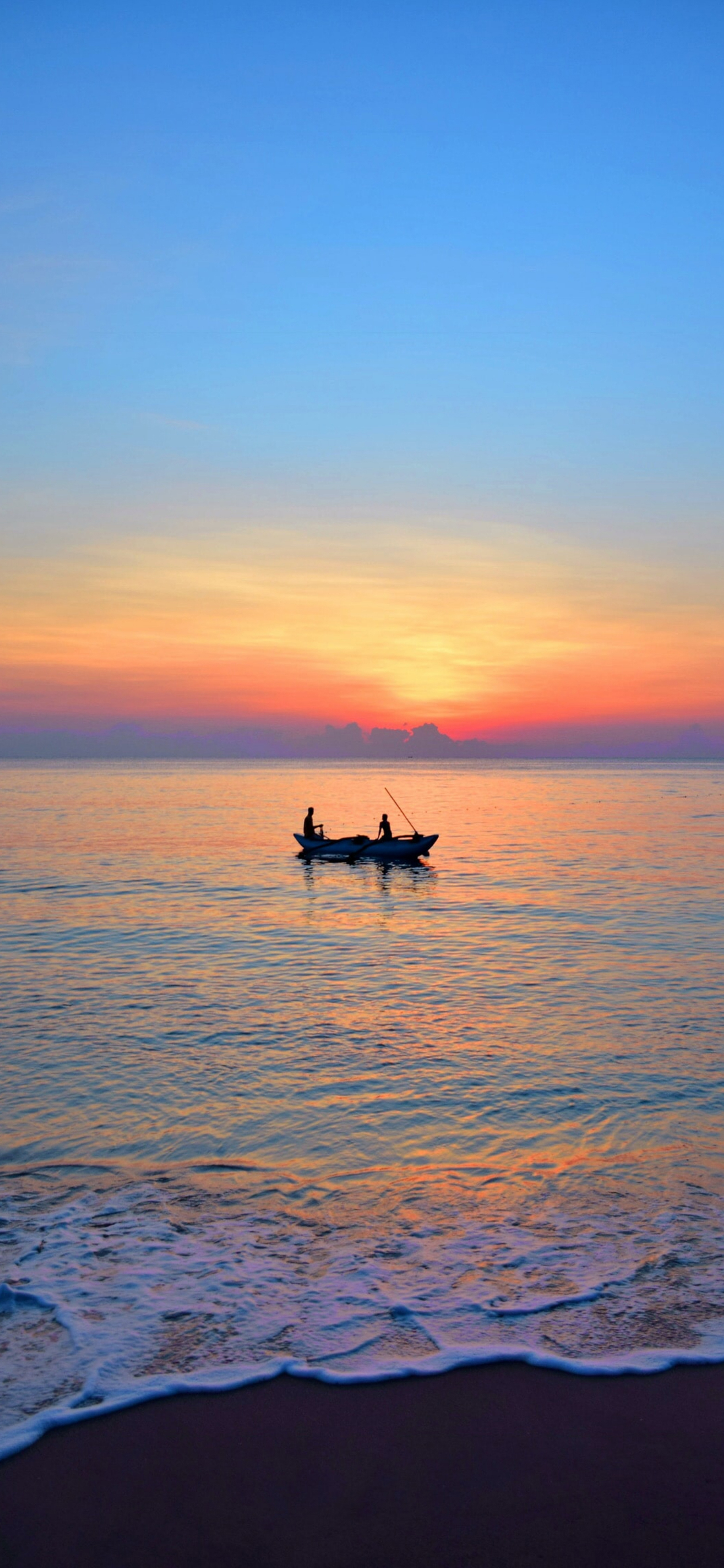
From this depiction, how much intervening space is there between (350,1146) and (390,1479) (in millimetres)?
5207

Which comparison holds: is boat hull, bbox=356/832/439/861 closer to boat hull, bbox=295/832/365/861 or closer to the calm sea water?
boat hull, bbox=295/832/365/861

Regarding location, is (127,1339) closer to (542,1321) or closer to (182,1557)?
(182,1557)

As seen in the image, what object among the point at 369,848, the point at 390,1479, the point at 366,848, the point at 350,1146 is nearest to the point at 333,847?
the point at 366,848

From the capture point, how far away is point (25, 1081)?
1191 centimetres

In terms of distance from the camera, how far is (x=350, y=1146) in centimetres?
988

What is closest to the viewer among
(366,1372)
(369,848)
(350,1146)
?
(366,1372)

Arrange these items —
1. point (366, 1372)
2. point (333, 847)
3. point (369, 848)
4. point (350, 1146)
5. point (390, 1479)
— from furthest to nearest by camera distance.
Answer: point (333, 847) < point (369, 848) < point (350, 1146) < point (366, 1372) < point (390, 1479)

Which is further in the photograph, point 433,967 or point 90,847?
point 90,847

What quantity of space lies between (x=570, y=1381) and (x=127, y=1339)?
9.68 feet

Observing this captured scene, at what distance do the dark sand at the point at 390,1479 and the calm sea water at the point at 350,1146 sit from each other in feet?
0.98

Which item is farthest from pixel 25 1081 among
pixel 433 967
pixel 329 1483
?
pixel 433 967

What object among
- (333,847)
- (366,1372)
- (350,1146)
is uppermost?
(333,847)

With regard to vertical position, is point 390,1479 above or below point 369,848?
below

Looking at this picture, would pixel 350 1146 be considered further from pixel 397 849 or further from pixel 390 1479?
pixel 397 849
